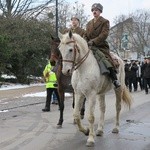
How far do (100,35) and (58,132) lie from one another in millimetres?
2423

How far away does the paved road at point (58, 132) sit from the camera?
8.85m

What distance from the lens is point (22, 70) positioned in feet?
93.0

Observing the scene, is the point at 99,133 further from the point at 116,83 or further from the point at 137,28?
the point at 137,28

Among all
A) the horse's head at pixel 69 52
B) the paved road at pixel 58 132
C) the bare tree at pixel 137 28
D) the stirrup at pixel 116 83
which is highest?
the bare tree at pixel 137 28

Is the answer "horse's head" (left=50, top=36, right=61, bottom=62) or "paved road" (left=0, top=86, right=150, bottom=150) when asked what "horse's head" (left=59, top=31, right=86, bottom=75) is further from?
"horse's head" (left=50, top=36, right=61, bottom=62)

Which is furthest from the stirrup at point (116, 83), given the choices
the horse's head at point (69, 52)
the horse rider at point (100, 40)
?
the horse's head at point (69, 52)

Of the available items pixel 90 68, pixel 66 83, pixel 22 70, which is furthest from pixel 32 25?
pixel 90 68

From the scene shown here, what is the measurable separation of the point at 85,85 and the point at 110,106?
7527mm

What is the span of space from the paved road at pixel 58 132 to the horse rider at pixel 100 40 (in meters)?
1.30

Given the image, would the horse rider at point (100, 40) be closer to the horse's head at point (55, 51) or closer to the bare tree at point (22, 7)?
the horse's head at point (55, 51)

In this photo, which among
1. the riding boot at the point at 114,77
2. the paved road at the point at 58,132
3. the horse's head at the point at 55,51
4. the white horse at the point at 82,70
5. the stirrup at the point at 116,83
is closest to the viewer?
the white horse at the point at 82,70

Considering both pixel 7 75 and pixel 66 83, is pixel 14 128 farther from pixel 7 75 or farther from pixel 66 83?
pixel 7 75

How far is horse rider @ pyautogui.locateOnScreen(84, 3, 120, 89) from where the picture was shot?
9.41 m

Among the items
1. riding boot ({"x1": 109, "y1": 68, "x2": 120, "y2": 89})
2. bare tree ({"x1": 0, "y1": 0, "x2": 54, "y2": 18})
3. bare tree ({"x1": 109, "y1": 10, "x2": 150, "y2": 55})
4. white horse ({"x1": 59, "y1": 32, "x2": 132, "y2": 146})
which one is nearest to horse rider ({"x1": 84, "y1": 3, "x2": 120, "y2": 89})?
riding boot ({"x1": 109, "y1": 68, "x2": 120, "y2": 89})
